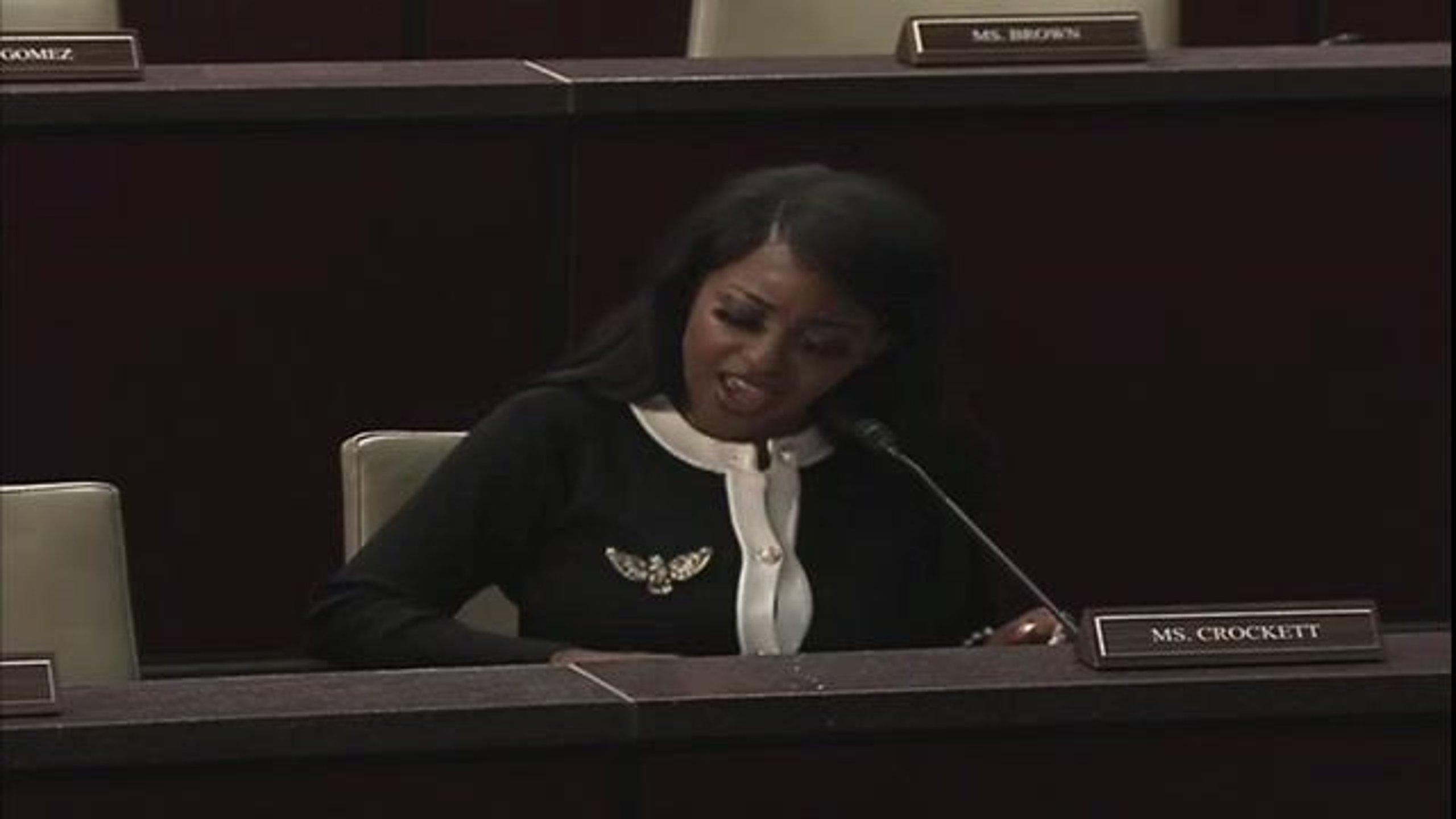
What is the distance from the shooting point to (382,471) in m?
2.48

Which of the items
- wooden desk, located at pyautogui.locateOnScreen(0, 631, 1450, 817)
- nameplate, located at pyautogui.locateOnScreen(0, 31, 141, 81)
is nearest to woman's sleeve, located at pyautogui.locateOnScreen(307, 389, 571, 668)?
nameplate, located at pyautogui.locateOnScreen(0, 31, 141, 81)

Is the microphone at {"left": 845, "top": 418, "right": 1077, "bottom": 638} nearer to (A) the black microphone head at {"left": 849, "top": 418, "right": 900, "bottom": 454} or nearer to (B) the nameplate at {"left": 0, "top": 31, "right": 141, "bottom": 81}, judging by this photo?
(A) the black microphone head at {"left": 849, "top": 418, "right": 900, "bottom": 454}

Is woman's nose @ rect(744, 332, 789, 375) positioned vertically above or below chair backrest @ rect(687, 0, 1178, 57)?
below

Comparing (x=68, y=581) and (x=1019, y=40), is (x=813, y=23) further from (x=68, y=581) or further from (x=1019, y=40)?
(x=68, y=581)

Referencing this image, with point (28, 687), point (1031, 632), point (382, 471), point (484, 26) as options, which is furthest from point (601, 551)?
point (484, 26)

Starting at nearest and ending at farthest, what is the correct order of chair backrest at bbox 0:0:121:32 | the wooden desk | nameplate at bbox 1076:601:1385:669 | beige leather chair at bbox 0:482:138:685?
1. the wooden desk
2. nameplate at bbox 1076:601:1385:669
3. beige leather chair at bbox 0:482:138:685
4. chair backrest at bbox 0:0:121:32

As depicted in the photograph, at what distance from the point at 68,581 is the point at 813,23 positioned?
1.01m

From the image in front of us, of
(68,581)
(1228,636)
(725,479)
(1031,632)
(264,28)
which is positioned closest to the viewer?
(1228,636)

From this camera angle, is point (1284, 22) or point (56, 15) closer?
point (56, 15)

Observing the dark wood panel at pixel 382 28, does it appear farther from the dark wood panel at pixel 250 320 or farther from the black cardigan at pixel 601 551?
the black cardigan at pixel 601 551

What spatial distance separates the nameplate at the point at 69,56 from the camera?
2617mm

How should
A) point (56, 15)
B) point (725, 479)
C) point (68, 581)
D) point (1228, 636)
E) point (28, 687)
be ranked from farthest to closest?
Answer: 1. point (56, 15)
2. point (725, 479)
3. point (68, 581)
4. point (1228, 636)
5. point (28, 687)

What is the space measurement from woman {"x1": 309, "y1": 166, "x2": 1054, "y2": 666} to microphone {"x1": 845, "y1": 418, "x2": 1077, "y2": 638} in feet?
0.06

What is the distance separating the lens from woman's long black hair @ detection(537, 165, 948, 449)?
8.10 ft
